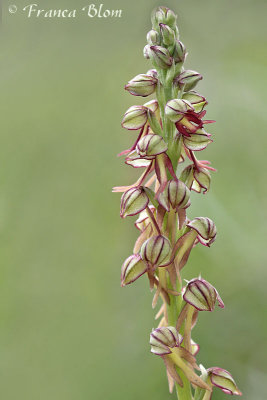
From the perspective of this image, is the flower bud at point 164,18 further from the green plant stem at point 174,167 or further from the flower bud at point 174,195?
the flower bud at point 174,195

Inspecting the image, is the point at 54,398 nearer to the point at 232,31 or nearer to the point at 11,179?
the point at 11,179

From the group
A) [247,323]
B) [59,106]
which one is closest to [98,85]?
[59,106]

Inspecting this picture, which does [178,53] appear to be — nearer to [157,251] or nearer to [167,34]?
[167,34]

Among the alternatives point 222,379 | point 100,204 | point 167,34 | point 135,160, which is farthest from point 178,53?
point 100,204

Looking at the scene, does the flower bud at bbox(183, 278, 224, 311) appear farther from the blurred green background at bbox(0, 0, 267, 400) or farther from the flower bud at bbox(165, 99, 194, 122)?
the blurred green background at bbox(0, 0, 267, 400)

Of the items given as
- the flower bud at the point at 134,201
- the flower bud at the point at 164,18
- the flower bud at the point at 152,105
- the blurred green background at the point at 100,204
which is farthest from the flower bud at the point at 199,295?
the blurred green background at the point at 100,204

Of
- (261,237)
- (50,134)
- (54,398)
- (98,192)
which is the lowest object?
(54,398)
